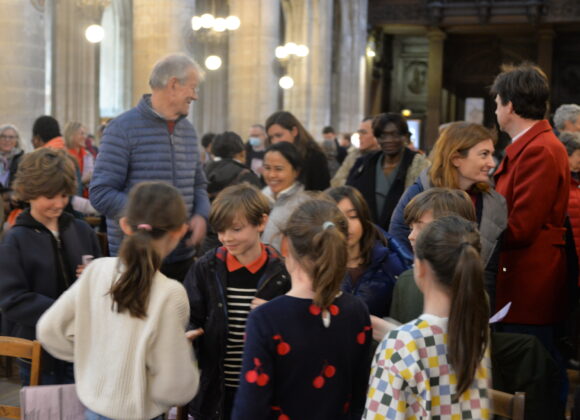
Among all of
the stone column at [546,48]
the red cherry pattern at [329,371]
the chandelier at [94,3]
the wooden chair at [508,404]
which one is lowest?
the wooden chair at [508,404]

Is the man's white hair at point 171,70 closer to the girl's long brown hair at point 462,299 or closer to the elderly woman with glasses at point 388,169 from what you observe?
the elderly woman with glasses at point 388,169

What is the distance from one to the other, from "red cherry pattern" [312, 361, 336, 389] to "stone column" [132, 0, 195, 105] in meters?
8.37

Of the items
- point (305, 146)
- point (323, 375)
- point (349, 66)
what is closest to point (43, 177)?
point (323, 375)

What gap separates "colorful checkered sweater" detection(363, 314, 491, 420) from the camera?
233 cm

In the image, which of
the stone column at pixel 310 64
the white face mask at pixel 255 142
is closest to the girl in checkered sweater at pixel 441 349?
the white face mask at pixel 255 142

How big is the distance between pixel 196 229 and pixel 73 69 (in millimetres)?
14007

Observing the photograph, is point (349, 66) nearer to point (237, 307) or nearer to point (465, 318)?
point (237, 307)

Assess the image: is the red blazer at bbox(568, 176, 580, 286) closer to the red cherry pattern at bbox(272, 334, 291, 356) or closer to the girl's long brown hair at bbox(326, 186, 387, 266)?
the girl's long brown hair at bbox(326, 186, 387, 266)

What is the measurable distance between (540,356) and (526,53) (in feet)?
91.9

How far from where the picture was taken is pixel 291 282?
10.4 ft

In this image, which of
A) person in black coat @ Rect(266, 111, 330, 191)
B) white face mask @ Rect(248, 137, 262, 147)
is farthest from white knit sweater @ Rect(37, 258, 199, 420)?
white face mask @ Rect(248, 137, 262, 147)

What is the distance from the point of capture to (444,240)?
2455 mm

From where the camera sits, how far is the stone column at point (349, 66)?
2378 cm

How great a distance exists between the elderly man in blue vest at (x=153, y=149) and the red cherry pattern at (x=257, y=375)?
6.91ft
